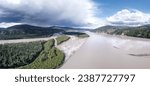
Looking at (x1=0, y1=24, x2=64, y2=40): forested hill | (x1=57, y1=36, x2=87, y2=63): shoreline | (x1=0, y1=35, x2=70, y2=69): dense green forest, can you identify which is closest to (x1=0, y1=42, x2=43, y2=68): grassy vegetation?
(x1=0, y1=35, x2=70, y2=69): dense green forest

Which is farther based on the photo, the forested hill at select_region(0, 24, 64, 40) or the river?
the forested hill at select_region(0, 24, 64, 40)

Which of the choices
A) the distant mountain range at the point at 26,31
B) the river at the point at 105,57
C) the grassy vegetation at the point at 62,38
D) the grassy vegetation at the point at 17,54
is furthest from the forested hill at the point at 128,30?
the grassy vegetation at the point at 17,54

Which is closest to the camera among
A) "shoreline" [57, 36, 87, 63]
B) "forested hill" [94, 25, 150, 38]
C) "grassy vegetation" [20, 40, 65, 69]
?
"grassy vegetation" [20, 40, 65, 69]

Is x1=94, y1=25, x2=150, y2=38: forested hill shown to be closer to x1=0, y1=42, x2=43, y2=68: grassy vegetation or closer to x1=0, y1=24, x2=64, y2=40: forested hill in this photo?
x1=0, y1=24, x2=64, y2=40: forested hill

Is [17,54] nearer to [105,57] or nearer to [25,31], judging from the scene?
[25,31]

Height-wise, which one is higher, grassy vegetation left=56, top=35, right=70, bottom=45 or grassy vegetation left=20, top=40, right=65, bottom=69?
grassy vegetation left=56, top=35, right=70, bottom=45

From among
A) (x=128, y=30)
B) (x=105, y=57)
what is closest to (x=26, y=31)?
(x=105, y=57)

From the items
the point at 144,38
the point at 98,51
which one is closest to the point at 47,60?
the point at 98,51

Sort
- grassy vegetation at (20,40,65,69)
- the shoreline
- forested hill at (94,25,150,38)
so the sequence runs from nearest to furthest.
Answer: grassy vegetation at (20,40,65,69), the shoreline, forested hill at (94,25,150,38)
